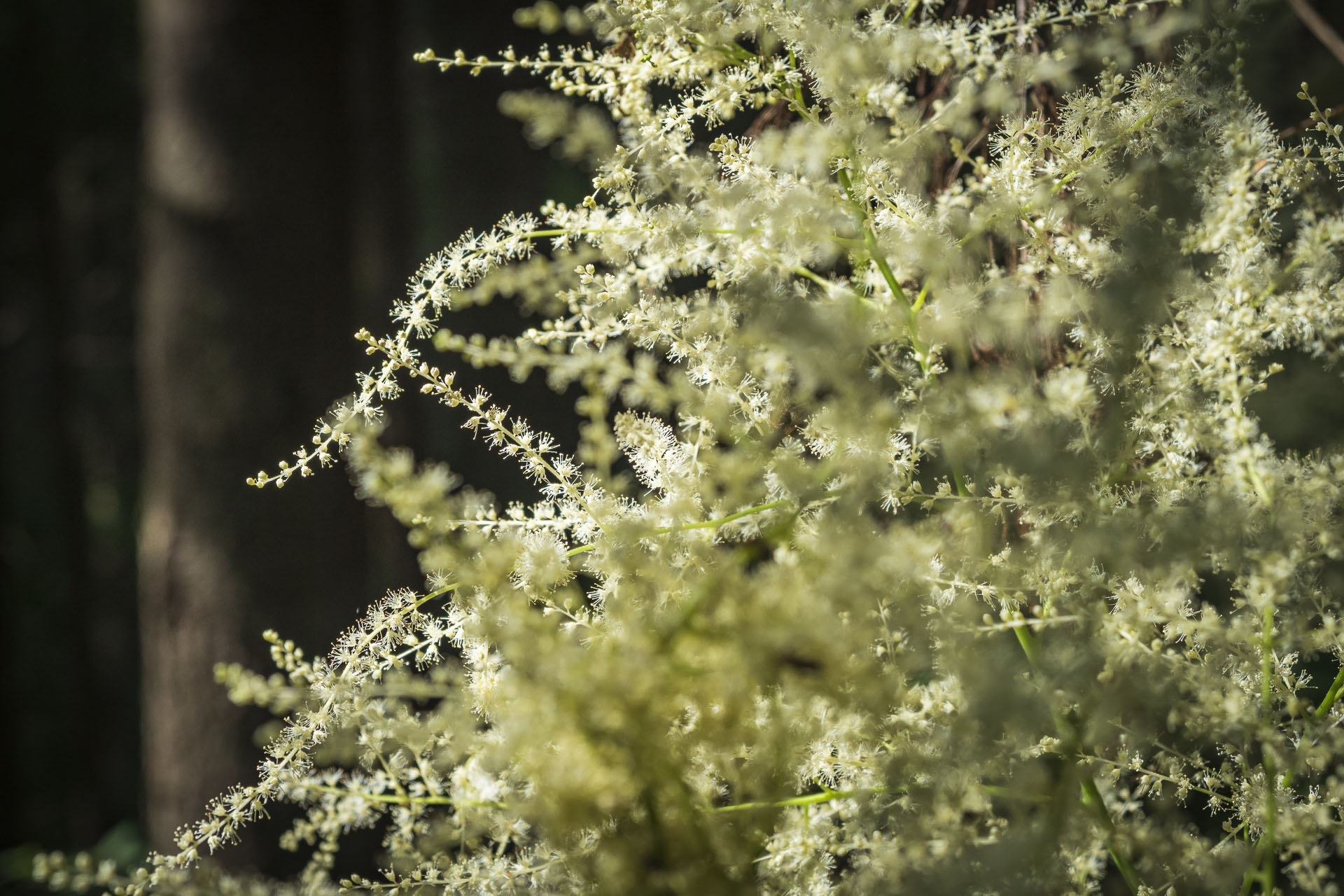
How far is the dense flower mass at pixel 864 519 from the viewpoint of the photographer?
0.24 metres

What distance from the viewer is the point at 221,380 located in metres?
0.97

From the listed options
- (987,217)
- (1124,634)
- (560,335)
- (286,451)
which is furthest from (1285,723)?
(286,451)

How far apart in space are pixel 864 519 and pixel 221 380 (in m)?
0.96

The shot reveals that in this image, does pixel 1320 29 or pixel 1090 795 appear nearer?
pixel 1090 795

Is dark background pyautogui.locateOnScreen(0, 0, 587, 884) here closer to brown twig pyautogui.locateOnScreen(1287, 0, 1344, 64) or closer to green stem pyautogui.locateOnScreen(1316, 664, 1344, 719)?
brown twig pyautogui.locateOnScreen(1287, 0, 1344, 64)

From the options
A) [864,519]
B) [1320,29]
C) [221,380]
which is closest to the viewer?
[864,519]

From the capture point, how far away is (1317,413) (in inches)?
10.6

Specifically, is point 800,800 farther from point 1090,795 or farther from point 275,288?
point 275,288

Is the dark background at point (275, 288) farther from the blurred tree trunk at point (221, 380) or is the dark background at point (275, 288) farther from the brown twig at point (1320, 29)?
the brown twig at point (1320, 29)

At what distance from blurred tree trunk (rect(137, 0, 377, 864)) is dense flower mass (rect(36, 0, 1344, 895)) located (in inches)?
26.3

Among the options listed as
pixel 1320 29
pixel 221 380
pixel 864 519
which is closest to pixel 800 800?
pixel 864 519

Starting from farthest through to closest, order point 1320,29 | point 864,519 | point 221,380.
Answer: point 221,380, point 1320,29, point 864,519

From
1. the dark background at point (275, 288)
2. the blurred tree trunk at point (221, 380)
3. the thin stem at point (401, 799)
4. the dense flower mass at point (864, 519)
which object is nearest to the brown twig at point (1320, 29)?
the dense flower mass at point (864, 519)

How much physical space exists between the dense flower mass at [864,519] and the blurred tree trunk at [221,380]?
2.19ft
